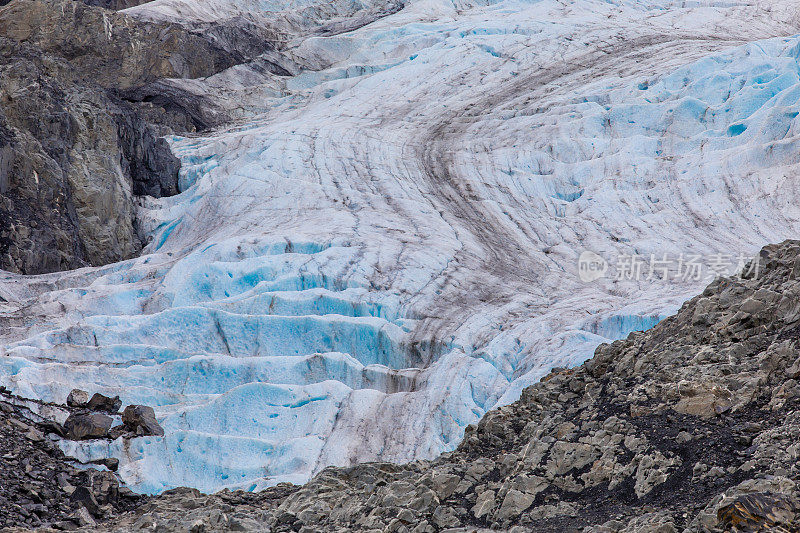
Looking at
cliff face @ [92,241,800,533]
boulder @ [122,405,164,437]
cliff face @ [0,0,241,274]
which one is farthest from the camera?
cliff face @ [0,0,241,274]

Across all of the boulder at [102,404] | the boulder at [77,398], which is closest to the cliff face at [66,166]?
the boulder at [77,398]

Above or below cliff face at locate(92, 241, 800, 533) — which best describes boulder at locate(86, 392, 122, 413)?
below

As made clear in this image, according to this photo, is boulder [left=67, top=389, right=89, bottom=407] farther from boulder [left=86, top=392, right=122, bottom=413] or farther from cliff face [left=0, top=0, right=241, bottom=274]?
cliff face [left=0, top=0, right=241, bottom=274]

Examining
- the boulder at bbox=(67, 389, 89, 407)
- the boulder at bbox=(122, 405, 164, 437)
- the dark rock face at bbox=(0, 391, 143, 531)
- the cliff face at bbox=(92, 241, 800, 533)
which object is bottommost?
the boulder at bbox=(122, 405, 164, 437)

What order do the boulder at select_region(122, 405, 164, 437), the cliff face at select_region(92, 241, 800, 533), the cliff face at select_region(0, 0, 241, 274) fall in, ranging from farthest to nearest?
1. the cliff face at select_region(0, 0, 241, 274)
2. the boulder at select_region(122, 405, 164, 437)
3. the cliff face at select_region(92, 241, 800, 533)

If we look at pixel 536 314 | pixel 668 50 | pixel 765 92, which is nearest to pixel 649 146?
pixel 765 92

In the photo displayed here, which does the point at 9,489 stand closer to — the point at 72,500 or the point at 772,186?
the point at 72,500

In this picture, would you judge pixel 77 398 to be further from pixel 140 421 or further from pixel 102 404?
pixel 140 421

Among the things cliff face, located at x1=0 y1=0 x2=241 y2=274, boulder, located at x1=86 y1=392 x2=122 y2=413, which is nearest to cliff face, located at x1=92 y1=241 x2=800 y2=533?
boulder, located at x1=86 y1=392 x2=122 y2=413
